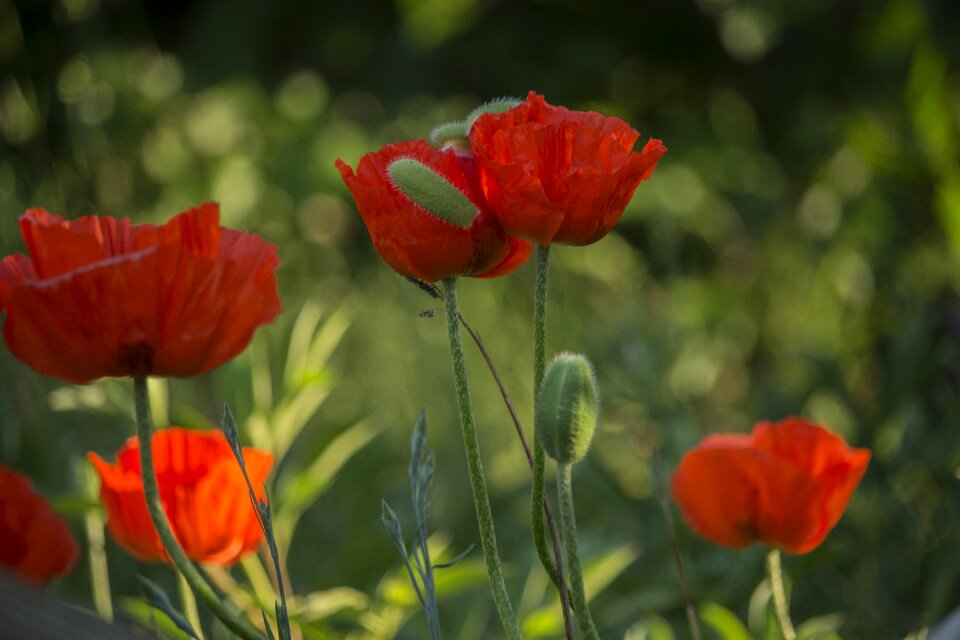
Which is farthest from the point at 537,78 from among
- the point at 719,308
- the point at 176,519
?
the point at 176,519

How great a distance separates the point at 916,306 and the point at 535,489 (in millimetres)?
912

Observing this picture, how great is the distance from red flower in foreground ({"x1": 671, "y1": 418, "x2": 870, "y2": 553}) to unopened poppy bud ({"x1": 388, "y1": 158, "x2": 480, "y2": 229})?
19 centimetres

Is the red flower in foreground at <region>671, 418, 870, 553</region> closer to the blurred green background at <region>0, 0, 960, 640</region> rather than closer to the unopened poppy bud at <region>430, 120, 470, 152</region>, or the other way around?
the blurred green background at <region>0, 0, 960, 640</region>

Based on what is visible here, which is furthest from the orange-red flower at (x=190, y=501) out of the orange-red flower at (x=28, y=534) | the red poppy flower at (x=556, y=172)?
the red poppy flower at (x=556, y=172)

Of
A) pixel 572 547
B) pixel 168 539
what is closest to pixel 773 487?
pixel 572 547

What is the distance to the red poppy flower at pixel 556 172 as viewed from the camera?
0.37 meters

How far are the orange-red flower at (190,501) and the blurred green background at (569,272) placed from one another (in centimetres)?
8

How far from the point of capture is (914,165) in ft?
4.95

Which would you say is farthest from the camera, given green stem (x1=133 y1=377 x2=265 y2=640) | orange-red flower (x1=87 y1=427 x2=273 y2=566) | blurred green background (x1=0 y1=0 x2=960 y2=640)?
blurred green background (x1=0 y1=0 x2=960 y2=640)

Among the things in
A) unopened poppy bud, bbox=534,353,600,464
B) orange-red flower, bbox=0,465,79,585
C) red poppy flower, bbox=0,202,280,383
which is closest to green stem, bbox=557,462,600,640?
unopened poppy bud, bbox=534,353,600,464

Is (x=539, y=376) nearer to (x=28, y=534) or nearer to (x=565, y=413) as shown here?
(x=565, y=413)

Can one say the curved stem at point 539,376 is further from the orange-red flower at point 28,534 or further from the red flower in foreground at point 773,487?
the orange-red flower at point 28,534

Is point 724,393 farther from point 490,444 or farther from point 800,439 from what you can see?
point 800,439

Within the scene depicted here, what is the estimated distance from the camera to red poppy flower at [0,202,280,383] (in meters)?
0.36
